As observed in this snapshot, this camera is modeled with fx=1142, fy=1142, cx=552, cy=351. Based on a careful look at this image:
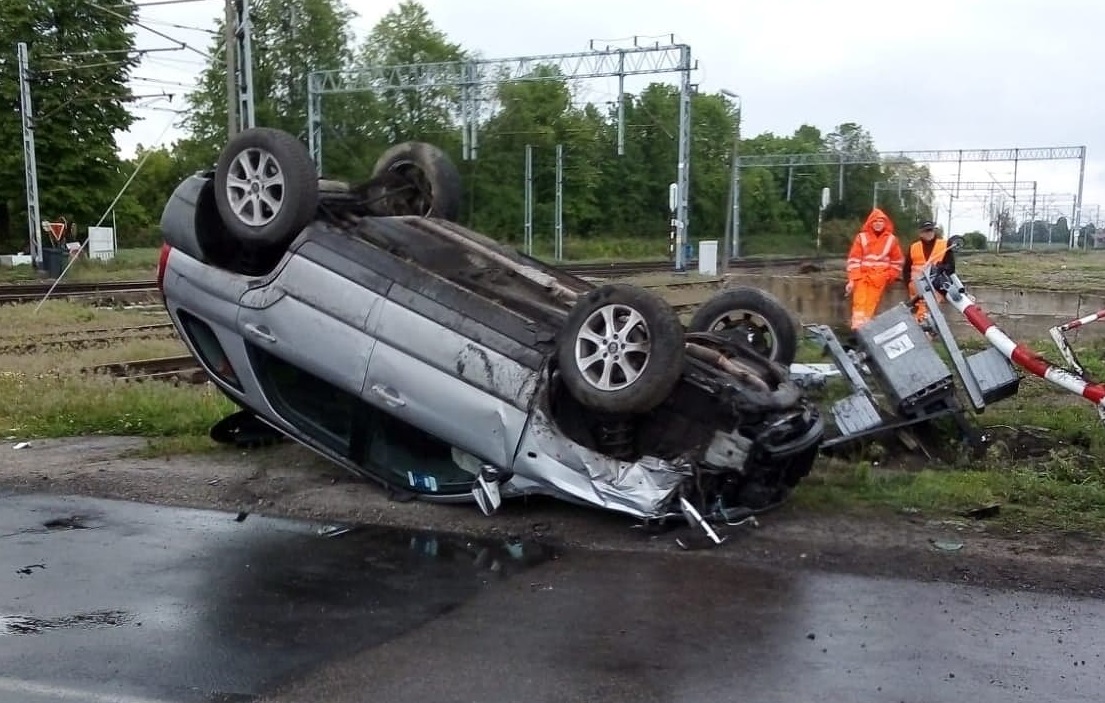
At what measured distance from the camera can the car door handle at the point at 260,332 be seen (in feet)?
20.9

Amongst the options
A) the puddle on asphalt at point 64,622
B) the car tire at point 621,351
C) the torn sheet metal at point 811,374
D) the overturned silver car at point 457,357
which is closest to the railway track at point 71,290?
the overturned silver car at point 457,357

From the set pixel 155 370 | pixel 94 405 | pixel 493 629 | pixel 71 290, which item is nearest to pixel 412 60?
pixel 71 290

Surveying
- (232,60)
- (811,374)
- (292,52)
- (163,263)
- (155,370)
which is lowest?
(155,370)

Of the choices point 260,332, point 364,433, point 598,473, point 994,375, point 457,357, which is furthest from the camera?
point 994,375

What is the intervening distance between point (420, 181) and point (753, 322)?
7.62 ft

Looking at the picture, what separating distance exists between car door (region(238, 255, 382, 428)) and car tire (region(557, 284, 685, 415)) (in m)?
1.13

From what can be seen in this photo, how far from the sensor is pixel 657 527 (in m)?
5.89

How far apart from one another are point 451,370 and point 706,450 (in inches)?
53.4

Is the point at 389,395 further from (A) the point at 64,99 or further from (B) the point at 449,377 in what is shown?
(A) the point at 64,99

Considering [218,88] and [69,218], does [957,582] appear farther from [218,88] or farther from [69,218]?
[69,218]

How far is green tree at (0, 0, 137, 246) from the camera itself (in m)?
42.4

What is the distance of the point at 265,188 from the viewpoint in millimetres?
6395

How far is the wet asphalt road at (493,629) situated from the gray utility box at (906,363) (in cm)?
208

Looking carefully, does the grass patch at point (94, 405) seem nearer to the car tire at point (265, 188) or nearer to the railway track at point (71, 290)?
the car tire at point (265, 188)
